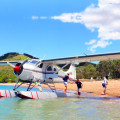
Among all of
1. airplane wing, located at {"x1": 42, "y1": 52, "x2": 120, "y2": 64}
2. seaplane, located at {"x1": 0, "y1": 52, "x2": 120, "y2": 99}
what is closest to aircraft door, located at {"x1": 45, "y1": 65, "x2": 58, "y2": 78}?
seaplane, located at {"x1": 0, "y1": 52, "x2": 120, "y2": 99}

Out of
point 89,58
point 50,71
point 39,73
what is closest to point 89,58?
point 89,58

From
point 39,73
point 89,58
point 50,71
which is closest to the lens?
point 39,73

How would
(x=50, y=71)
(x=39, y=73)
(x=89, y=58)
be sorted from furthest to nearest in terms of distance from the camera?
(x=50, y=71) → (x=89, y=58) → (x=39, y=73)

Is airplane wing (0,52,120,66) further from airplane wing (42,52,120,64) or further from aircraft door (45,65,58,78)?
aircraft door (45,65,58,78)

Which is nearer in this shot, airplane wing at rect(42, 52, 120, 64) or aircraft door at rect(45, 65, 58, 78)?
airplane wing at rect(42, 52, 120, 64)

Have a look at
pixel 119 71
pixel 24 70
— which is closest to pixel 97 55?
pixel 24 70

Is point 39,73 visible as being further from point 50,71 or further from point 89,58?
point 89,58

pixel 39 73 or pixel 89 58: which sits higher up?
pixel 89 58

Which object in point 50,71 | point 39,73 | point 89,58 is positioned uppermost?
point 89,58

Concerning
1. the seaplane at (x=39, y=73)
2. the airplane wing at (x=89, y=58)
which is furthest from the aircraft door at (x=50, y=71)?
the airplane wing at (x=89, y=58)

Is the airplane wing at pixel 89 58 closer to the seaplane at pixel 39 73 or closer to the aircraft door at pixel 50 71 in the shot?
the seaplane at pixel 39 73

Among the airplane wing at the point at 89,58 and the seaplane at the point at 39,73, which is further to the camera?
the airplane wing at the point at 89,58

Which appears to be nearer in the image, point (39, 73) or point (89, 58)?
point (39, 73)

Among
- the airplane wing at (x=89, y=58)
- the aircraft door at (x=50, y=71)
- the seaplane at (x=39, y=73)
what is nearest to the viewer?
the seaplane at (x=39, y=73)
